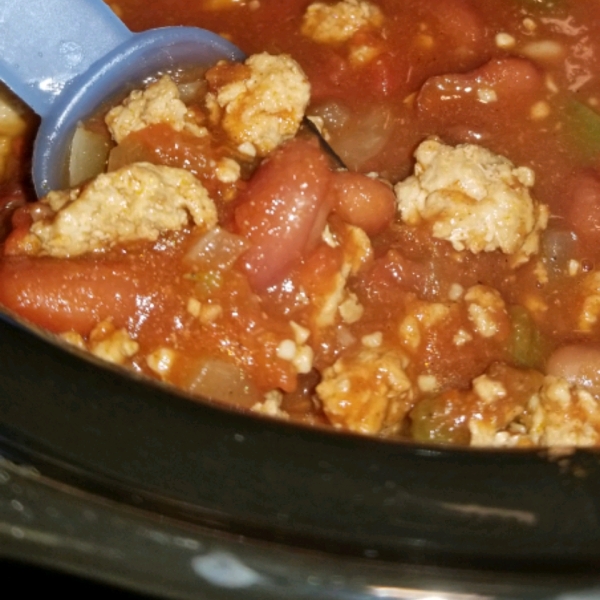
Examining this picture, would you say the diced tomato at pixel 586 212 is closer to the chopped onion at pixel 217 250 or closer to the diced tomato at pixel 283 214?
the diced tomato at pixel 283 214

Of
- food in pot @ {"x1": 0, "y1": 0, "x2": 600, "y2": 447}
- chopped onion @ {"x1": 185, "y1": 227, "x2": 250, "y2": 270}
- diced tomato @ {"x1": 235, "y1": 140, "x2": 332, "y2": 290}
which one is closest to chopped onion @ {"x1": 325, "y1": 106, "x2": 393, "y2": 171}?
food in pot @ {"x1": 0, "y1": 0, "x2": 600, "y2": 447}

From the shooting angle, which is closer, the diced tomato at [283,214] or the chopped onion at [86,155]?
the diced tomato at [283,214]

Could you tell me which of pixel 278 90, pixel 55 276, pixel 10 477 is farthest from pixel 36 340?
pixel 278 90

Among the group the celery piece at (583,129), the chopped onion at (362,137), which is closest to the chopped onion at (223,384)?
the chopped onion at (362,137)

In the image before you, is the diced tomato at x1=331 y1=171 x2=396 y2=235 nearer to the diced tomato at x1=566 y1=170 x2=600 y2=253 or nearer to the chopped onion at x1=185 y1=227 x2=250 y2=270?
the chopped onion at x1=185 y1=227 x2=250 y2=270

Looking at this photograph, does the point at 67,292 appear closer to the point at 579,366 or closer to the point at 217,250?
the point at 217,250

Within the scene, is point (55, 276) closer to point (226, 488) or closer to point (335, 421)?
point (335, 421)
